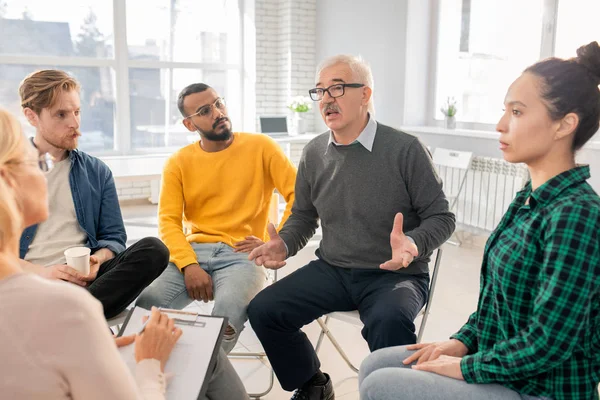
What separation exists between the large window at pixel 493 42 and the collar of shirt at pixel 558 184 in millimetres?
3543

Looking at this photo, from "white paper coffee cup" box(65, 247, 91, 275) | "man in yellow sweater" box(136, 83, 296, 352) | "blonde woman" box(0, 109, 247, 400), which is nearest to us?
"blonde woman" box(0, 109, 247, 400)

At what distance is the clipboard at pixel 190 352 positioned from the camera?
4.59ft

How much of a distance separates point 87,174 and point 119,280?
21.4 inches

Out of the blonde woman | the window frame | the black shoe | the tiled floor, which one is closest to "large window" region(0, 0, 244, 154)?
the tiled floor

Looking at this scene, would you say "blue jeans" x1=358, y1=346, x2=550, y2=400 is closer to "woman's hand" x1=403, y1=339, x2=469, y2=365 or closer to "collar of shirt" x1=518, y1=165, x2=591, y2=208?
"woman's hand" x1=403, y1=339, x2=469, y2=365

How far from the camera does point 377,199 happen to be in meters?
2.19

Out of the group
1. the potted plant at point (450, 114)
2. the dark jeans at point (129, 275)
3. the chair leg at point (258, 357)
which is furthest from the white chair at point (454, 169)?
the dark jeans at point (129, 275)

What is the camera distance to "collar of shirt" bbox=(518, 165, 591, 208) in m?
1.32

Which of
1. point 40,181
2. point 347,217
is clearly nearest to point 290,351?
point 347,217

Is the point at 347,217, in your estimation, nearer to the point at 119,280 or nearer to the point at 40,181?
the point at 119,280

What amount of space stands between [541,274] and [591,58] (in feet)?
1.70

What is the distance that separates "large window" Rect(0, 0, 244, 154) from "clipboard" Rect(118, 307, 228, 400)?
5.06 metres

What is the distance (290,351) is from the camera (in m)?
2.19

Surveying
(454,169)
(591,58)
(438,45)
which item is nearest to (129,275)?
(591,58)
